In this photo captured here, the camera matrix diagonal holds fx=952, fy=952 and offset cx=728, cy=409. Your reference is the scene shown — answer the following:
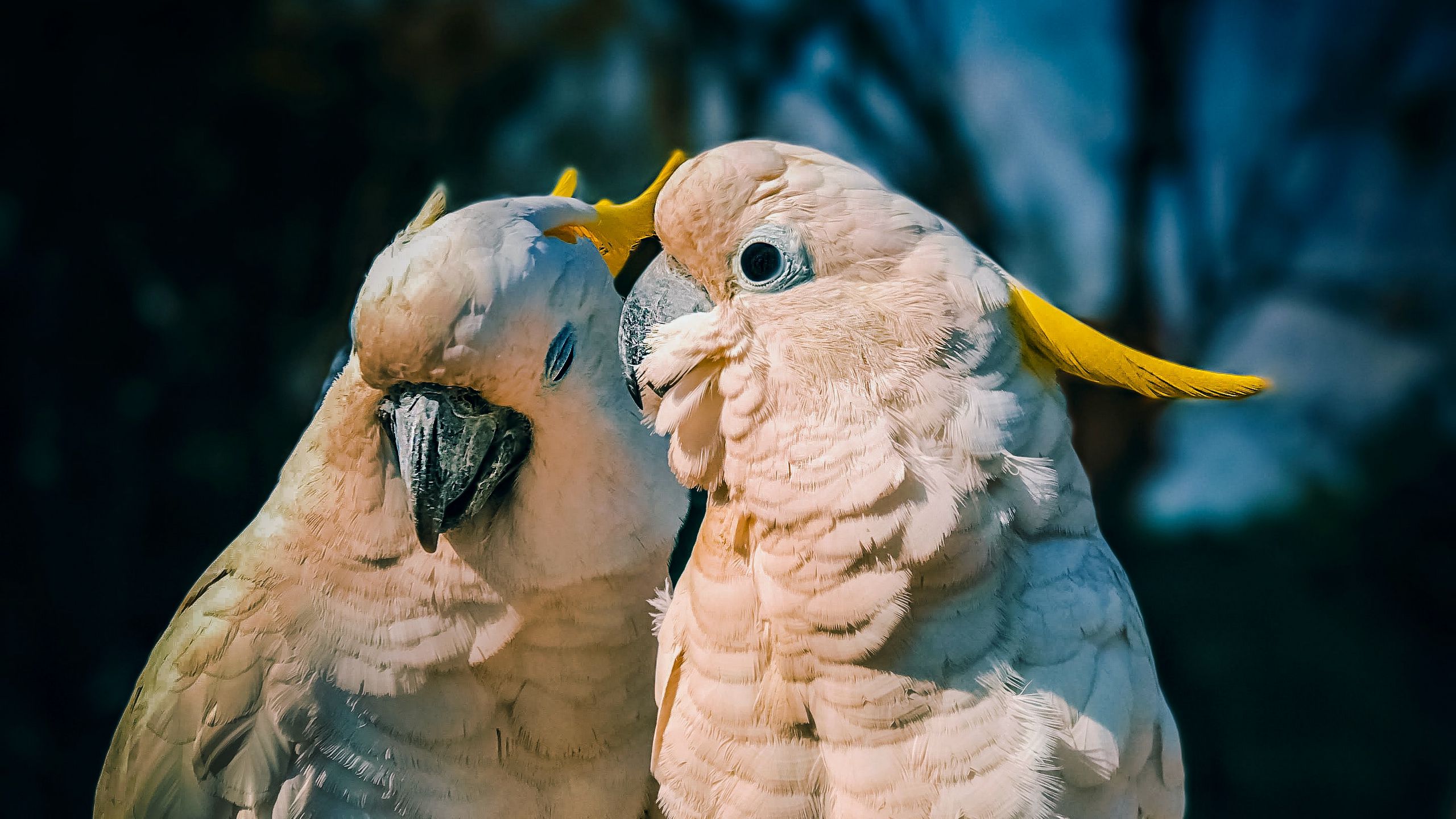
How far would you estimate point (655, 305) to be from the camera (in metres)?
1.19

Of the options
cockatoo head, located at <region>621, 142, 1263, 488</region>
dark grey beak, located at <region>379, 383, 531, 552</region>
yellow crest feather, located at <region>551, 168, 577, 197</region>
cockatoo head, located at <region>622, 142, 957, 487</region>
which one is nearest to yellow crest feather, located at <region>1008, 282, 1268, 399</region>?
cockatoo head, located at <region>621, 142, 1263, 488</region>

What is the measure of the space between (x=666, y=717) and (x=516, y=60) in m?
2.10

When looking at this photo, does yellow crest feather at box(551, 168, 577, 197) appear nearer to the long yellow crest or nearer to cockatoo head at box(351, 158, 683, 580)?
the long yellow crest

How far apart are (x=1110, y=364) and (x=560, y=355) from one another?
69cm

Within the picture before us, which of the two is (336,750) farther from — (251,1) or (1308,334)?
(1308,334)

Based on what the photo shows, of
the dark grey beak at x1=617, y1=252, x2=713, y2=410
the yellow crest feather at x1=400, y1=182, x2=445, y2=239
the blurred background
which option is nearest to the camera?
the dark grey beak at x1=617, y1=252, x2=713, y2=410

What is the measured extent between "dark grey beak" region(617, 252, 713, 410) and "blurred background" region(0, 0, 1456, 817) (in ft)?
4.42

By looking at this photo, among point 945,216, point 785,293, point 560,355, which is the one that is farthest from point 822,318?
point 945,216

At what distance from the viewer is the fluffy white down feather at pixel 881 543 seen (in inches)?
40.3

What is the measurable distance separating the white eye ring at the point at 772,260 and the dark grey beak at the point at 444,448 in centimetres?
41

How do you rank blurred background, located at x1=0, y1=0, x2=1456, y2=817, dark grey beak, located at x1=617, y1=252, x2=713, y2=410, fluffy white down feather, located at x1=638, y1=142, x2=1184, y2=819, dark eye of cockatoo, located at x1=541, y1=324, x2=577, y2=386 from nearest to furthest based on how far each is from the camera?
fluffy white down feather, located at x1=638, y1=142, x2=1184, y2=819
dark grey beak, located at x1=617, y1=252, x2=713, y2=410
dark eye of cockatoo, located at x1=541, y1=324, x2=577, y2=386
blurred background, located at x1=0, y1=0, x2=1456, y2=817

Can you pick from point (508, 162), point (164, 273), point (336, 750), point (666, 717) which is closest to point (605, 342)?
point (666, 717)

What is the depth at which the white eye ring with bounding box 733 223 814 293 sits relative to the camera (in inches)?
43.1

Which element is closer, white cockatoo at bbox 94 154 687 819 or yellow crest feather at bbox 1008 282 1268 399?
yellow crest feather at bbox 1008 282 1268 399
